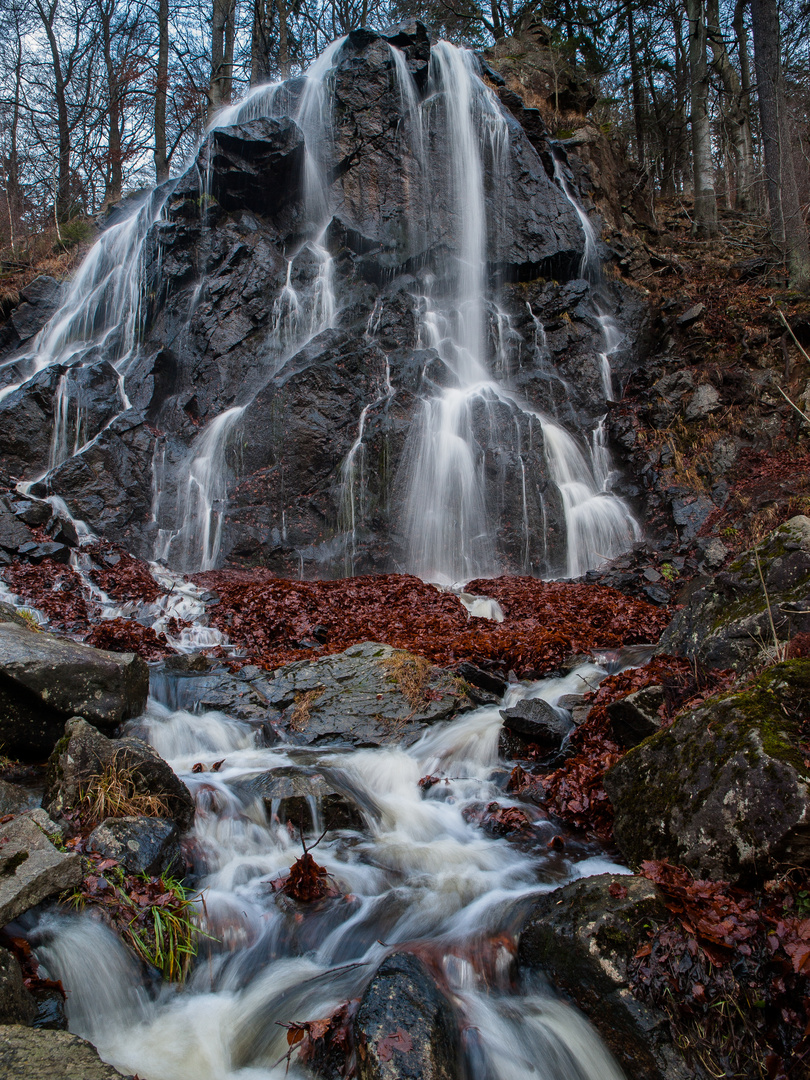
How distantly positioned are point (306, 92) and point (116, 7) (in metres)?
12.4

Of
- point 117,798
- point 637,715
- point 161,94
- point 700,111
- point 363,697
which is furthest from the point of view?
point 161,94

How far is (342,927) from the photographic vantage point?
3762mm

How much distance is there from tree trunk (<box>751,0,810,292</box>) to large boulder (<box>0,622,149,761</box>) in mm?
16452

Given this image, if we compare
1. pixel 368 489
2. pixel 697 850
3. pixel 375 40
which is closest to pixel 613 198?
pixel 375 40

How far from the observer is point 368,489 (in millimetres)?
13531

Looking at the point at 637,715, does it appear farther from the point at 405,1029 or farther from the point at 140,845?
the point at 140,845

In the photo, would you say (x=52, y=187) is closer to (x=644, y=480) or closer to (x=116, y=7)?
(x=116, y=7)

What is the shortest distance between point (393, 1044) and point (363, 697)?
164 inches

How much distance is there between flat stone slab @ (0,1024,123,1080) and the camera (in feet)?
6.61

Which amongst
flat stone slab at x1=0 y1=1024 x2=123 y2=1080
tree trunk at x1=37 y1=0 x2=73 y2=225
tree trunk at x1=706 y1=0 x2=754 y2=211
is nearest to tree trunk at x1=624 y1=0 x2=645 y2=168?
tree trunk at x1=706 y1=0 x2=754 y2=211

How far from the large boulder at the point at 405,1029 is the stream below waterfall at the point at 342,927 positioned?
0.66 feet

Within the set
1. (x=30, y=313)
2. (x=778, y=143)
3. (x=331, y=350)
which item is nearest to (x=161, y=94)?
(x=30, y=313)

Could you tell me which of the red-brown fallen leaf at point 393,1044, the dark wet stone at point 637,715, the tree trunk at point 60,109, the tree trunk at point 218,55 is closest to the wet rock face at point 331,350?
the tree trunk at point 218,55

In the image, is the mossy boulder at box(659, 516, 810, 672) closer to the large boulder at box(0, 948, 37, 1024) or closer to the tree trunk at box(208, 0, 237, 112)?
the large boulder at box(0, 948, 37, 1024)
